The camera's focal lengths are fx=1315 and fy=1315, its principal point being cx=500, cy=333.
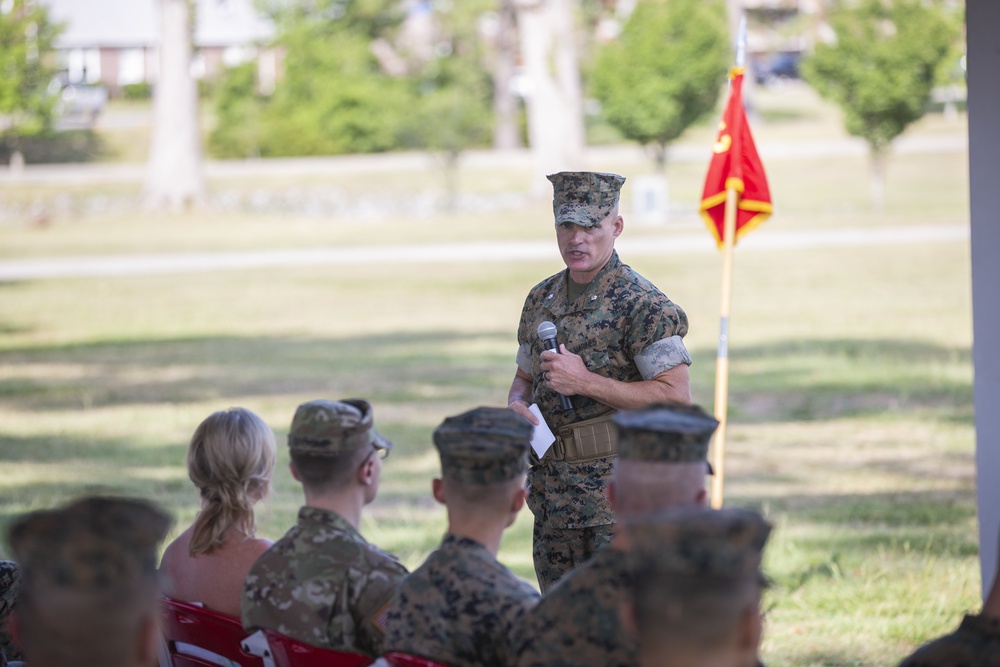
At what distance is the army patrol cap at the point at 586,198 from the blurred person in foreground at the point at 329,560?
139cm

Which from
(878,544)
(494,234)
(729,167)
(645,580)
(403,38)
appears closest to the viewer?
(645,580)

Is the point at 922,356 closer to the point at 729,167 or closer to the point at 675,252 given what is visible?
the point at 729,167

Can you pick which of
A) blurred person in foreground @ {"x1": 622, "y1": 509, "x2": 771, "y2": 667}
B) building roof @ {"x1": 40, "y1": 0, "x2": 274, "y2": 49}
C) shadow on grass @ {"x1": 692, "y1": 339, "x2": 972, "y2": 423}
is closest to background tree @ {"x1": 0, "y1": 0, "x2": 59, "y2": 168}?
shadow on grass @ {"x1": 692, "y1": 339, "x2": 972, "y2": 423}

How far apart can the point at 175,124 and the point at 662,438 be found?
33838 millimetres

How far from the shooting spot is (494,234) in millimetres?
31656

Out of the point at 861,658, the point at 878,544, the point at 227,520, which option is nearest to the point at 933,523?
the point at 878,544

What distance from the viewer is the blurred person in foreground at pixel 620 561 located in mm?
3076

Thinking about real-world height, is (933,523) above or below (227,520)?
below

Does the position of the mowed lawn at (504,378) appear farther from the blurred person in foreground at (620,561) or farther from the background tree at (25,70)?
the background tree at (25,70)

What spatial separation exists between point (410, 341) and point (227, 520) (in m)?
13.8

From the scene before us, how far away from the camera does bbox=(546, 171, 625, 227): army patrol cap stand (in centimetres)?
486

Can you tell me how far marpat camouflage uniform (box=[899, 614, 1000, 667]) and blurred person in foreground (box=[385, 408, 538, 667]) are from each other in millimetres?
970

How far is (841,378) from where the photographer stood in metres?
14.6

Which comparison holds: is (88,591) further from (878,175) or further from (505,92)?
(505,92)
